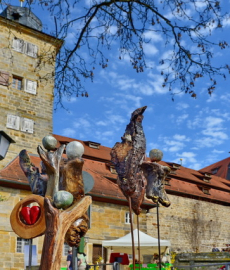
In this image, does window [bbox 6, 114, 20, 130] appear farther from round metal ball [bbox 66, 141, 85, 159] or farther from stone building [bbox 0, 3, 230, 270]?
round metal ball [bbox 66, 141, 85, 159]

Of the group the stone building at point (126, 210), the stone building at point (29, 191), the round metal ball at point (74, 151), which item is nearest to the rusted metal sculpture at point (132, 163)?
the round metal ball at point (74, 151)

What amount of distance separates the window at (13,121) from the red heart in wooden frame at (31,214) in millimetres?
17303

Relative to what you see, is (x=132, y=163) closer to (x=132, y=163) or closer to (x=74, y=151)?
(x=132, y=163)

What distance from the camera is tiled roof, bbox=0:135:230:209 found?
18106 mm

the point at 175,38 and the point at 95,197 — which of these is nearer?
the point at 175,38

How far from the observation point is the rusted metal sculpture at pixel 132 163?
4.63 metres

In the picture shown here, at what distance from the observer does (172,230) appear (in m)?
27.0

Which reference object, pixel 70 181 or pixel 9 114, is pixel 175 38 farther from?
pixel 9 114

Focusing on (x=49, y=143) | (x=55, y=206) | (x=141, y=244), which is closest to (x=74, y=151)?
(x=49, y=143)

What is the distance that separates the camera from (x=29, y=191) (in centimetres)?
1806

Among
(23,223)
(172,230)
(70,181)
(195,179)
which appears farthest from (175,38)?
(195,179)

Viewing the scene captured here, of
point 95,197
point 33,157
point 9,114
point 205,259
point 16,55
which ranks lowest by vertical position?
point 205,259

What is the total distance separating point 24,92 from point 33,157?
11.8ft

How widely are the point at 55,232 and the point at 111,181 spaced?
19528 mm
